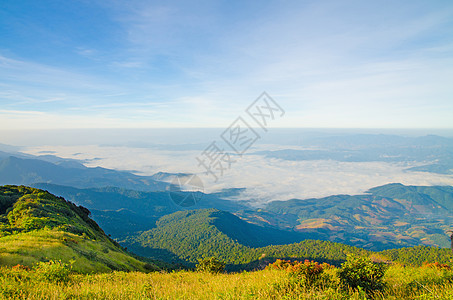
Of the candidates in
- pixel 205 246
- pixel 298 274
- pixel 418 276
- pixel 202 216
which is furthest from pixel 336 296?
pixel 202 216

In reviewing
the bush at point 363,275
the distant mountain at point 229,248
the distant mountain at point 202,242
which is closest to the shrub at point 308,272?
the bush at point 363,275

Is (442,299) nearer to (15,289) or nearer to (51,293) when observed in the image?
(51,293)

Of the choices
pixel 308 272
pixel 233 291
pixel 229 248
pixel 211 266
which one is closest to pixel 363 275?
pixel 308 272

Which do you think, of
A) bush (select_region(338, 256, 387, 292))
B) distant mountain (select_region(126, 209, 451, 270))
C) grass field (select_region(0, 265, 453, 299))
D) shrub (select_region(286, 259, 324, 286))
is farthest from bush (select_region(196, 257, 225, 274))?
distant mountain (select_region(126, 209, 451, 270))

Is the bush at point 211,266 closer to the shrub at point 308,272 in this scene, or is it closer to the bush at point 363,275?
the shrub at point 308,272

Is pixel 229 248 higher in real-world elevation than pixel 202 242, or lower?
higher

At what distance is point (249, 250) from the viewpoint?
116 m

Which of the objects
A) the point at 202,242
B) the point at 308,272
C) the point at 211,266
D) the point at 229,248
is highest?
the point at 308,272

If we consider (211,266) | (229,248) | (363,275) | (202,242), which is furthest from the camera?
(202,242)

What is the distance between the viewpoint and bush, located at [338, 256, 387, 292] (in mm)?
7836

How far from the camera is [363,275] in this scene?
790cm

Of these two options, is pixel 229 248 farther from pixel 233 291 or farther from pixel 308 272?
pixel 233 291

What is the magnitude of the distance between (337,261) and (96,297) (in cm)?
11091

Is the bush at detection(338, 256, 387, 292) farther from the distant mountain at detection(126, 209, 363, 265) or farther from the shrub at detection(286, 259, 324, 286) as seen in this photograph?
the distant mountain at detection(126, 209, 363, 265)
